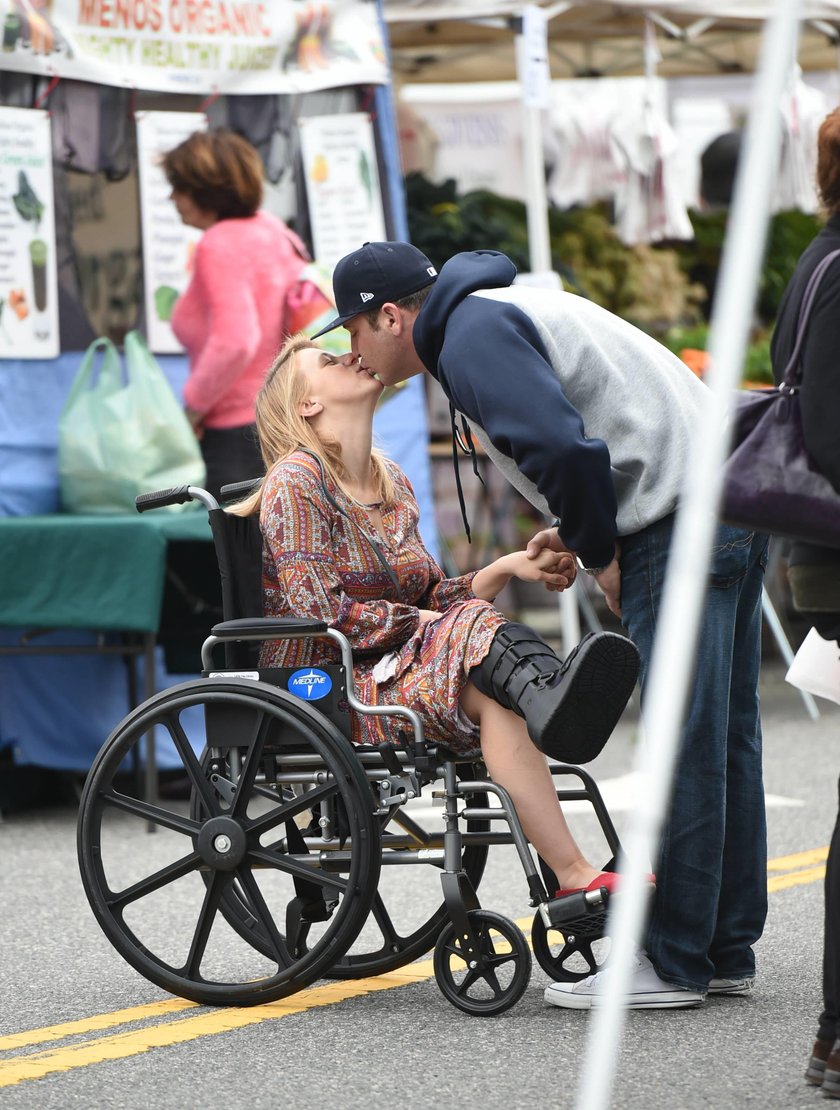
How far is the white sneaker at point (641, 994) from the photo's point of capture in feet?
12.1

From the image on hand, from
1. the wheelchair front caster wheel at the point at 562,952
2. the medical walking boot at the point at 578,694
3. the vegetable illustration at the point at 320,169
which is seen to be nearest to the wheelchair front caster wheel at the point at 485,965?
the wheelchair front caster wheel at the point at 562,952

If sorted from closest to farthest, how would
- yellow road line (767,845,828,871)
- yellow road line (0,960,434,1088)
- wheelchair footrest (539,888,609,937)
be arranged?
1. yellow road line (0,960,434,1088)
2. wheelchair footrest (539,888,609,937)
3. yellow road line (767,845,828,871)

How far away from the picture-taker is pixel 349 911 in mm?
3574

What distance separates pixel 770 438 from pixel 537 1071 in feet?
4.00

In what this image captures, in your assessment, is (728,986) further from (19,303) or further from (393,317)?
(19,303)

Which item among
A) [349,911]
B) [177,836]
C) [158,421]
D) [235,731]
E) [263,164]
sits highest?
[263,164]

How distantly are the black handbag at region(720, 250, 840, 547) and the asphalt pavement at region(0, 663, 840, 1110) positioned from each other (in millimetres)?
933

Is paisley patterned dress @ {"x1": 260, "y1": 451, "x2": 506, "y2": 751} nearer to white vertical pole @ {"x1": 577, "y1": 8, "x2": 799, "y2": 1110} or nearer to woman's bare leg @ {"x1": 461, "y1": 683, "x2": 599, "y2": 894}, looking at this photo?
woman's bare leg @ {"x1": 461, "y1": 683, "x2": 599, "y2": 894}

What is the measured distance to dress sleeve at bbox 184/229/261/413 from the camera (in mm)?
6660

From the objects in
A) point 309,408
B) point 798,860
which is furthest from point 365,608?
point 798,860

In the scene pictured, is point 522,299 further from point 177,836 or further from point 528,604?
point 528,604

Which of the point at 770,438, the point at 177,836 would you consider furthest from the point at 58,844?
the point at 770,438

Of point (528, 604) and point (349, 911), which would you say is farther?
point (528, 604)

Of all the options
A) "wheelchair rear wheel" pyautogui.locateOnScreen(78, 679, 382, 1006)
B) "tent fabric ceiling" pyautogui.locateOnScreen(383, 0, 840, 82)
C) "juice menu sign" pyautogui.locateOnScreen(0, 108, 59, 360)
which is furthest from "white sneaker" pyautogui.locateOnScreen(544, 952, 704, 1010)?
"tent fabric ceiling" pyautogui.locateOnScreen(383, 0, 840, 82)
